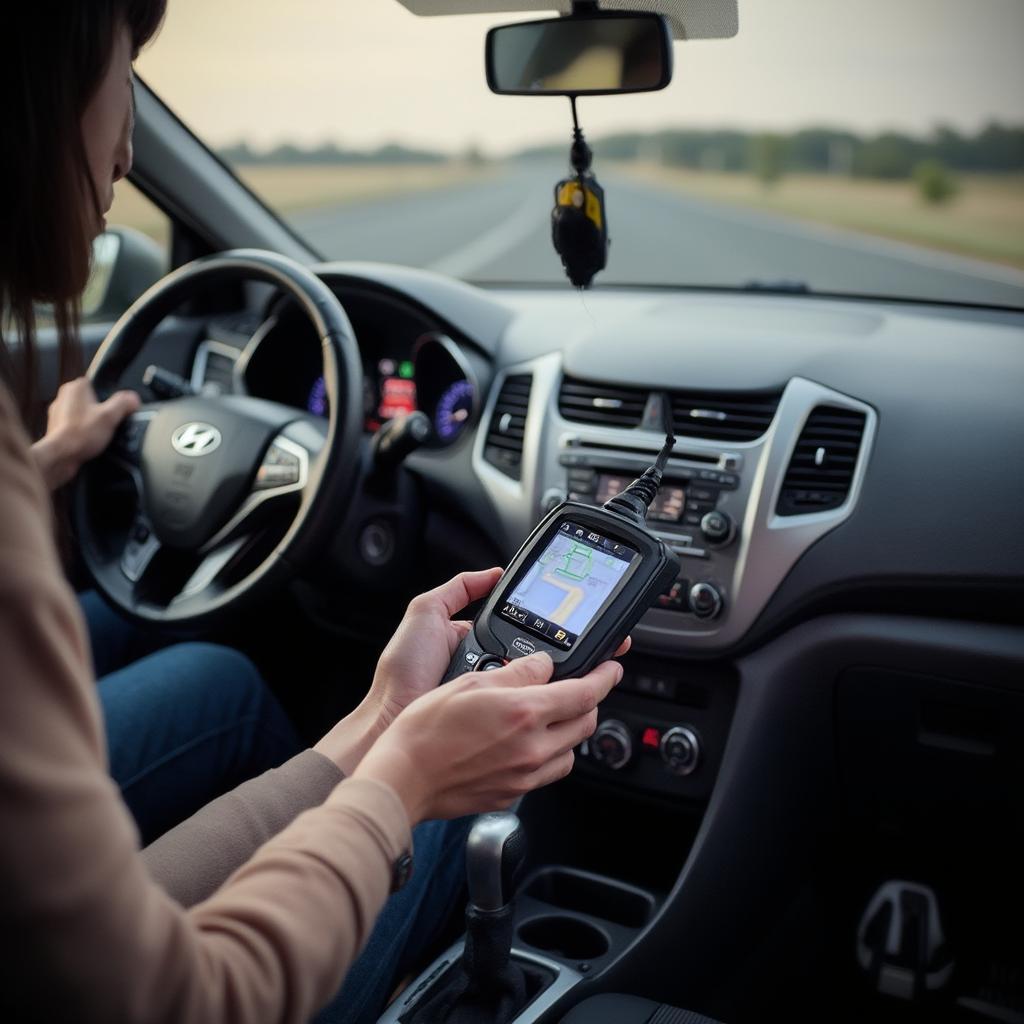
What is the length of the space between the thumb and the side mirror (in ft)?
A: 7.15

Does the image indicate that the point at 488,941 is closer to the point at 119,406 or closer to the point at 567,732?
the point at 567,732

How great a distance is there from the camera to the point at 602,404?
2189 mm

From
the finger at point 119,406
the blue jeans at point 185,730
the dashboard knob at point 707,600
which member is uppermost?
the finger at point 119,406

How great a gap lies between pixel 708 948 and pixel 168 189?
79.5 inches

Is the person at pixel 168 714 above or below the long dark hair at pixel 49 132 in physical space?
below

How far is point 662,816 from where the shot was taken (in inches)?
89.8

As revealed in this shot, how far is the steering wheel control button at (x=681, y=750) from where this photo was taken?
2125 millimetres

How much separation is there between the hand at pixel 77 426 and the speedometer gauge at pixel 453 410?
2.11 feet

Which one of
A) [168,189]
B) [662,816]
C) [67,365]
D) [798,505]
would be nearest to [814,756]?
[662,816]

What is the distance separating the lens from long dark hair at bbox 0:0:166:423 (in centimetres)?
85

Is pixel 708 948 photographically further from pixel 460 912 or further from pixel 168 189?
pixel 168 189

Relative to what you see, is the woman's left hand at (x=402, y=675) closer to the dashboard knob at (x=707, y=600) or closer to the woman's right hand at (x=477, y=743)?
the woman's right hand at (x=477, y=743)

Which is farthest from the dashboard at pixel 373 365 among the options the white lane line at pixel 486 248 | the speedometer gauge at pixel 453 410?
the white lane line at pixel 486 248

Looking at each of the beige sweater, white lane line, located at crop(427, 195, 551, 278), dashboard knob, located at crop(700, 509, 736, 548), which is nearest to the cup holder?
dashboard knob, located at crop(700, 509, 736, 548)
